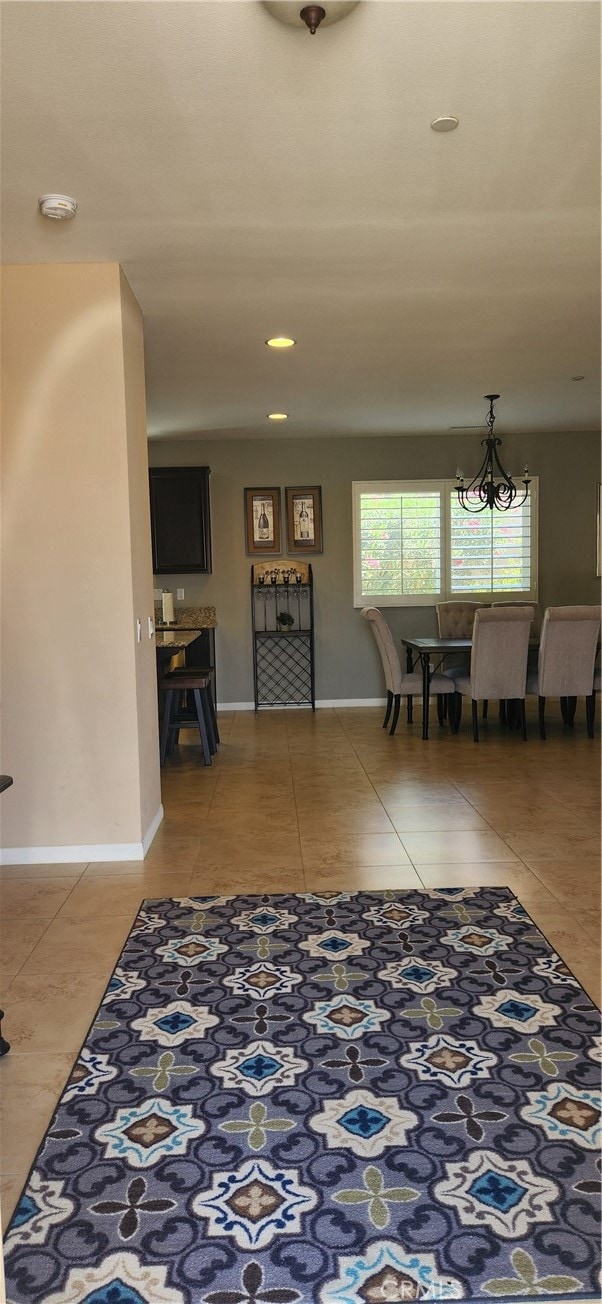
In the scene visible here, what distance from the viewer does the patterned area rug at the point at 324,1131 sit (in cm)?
154

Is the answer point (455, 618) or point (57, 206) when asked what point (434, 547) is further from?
point (57, 206)

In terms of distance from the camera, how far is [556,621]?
6074 mm

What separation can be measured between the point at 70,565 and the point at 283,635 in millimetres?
4531

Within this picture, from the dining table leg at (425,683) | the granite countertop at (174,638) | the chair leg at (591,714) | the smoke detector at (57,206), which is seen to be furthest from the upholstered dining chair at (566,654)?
the smoke detector at (57,206)

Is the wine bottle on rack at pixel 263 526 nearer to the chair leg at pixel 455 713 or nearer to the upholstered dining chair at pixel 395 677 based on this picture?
the upholstered dining chair at pixel 395 677

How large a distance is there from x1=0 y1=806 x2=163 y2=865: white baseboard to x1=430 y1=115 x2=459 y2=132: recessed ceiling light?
9.78ft

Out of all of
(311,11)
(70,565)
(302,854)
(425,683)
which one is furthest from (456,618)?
(311,11)

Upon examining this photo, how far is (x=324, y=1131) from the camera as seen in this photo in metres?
1.92

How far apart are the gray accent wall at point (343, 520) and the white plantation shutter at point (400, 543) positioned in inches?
5.2

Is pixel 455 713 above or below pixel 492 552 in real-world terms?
below

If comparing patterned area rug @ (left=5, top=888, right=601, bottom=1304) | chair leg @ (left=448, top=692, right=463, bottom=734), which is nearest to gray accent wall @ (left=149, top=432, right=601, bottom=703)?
chair leg @ (left=448, top=692, right=463, bottom=734)

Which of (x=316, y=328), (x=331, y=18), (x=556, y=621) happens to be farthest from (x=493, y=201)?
(x=556, y=621)

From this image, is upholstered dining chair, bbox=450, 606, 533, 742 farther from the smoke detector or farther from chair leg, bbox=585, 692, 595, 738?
the smoke detector

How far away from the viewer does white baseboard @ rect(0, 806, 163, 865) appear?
3.82m
